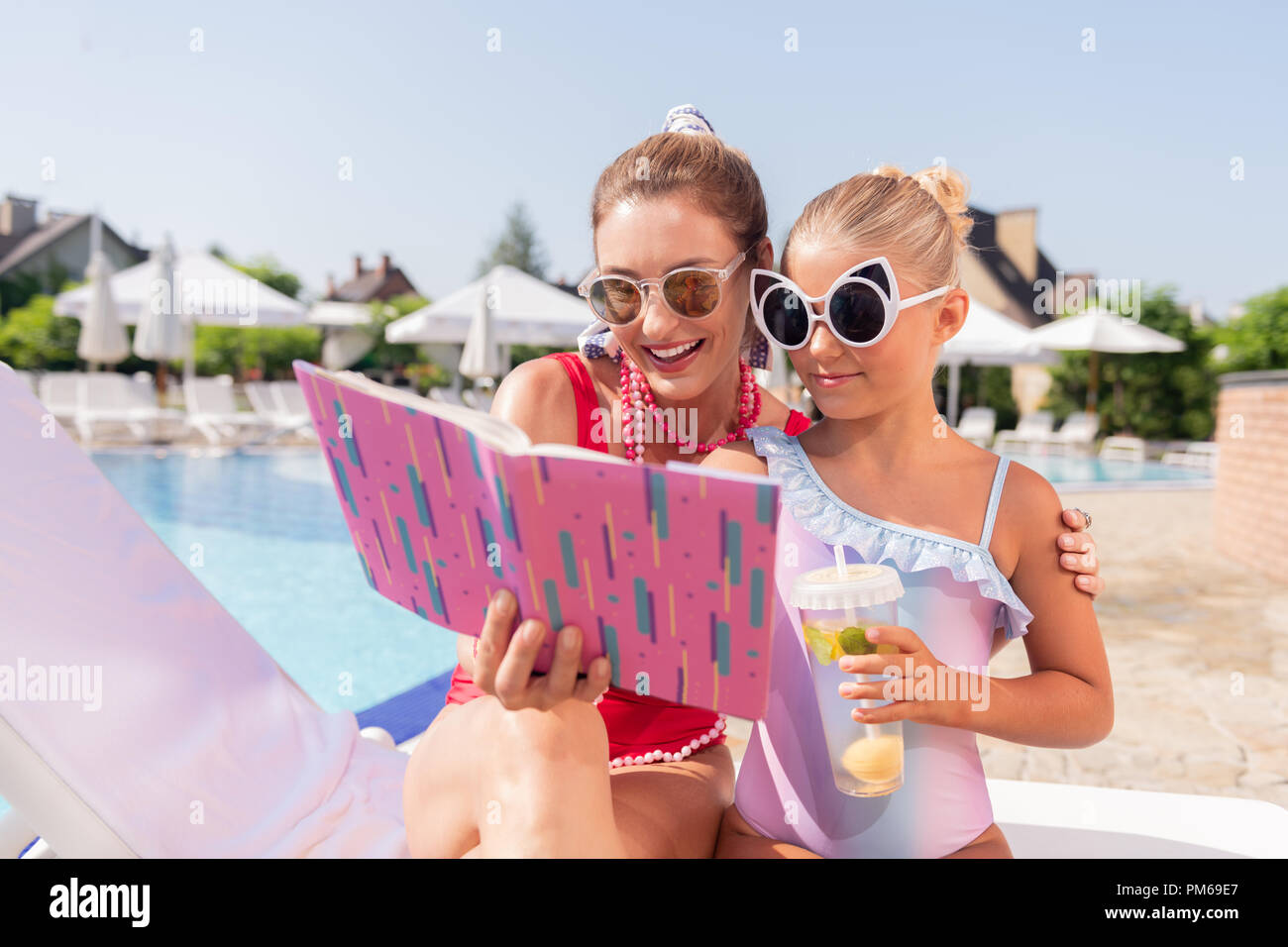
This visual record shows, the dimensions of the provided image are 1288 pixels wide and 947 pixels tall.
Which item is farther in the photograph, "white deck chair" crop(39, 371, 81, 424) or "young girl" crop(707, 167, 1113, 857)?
"white deck chair" crop(39, 371, 81, 424)

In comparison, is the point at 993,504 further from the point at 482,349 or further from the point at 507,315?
the point at 507,315

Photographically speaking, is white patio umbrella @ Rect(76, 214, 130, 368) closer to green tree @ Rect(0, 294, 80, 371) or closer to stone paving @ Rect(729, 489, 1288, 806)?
green tree @ Rect(0, 294, 80, 371)

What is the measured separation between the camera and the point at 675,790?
1.66m

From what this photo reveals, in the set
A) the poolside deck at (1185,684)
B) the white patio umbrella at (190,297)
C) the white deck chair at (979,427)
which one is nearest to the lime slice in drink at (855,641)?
the poolside deck at (1185,684)

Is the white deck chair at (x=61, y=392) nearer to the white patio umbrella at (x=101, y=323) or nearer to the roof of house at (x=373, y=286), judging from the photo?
the white patio umbrella at (x=101, y=323)

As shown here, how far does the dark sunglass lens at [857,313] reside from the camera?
1.40m

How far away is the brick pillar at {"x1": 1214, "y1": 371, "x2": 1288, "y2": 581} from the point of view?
8.40 m

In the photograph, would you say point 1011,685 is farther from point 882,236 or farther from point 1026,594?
point 882,236

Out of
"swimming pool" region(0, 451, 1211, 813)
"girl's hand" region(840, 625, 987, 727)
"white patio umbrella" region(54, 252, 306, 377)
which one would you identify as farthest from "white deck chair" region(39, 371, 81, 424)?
"girl's hand" region(840, 625, 987, 727)

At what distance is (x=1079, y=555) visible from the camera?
143 centimetres

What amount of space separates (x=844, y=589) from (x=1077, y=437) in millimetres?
22312

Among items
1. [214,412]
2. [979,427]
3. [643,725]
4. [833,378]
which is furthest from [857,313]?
[979,427]

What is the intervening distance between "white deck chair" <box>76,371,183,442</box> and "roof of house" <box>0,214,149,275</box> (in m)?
Result: 28.5
